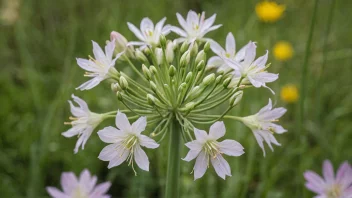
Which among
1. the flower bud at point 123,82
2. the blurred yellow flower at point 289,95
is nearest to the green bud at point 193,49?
the flower bud at point 123,82

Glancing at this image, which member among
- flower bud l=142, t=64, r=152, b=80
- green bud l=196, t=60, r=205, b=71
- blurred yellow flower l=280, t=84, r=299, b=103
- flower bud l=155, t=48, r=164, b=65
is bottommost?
flower bud l=142, t=64, r=152, b=80

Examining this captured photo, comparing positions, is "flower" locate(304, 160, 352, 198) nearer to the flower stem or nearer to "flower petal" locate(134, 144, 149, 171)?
the flower stem

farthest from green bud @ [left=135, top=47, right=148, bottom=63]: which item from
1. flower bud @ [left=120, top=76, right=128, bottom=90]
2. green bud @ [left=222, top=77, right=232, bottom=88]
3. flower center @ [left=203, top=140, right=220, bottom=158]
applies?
flower center @ [left=203, top=140, right=220, bottom=158]

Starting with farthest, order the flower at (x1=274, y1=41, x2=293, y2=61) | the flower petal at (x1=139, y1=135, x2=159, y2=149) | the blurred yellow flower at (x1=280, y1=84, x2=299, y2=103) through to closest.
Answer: the flower at (x1=274, y1=41, x2=293, y2=61), the blurred yellow flower at (x1=280, y1=84, x2=299, y2=103), the flower petal at (x1=139, y1=135, x2=159, y2=149)

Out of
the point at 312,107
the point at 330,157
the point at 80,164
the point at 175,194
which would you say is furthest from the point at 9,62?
the point at 175,194

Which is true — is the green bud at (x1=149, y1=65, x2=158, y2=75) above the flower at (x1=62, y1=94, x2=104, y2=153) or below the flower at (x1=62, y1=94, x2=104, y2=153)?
above

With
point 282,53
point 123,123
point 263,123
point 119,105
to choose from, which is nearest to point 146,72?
point 123,123

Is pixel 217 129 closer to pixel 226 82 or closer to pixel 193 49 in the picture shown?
pixel 226 82
